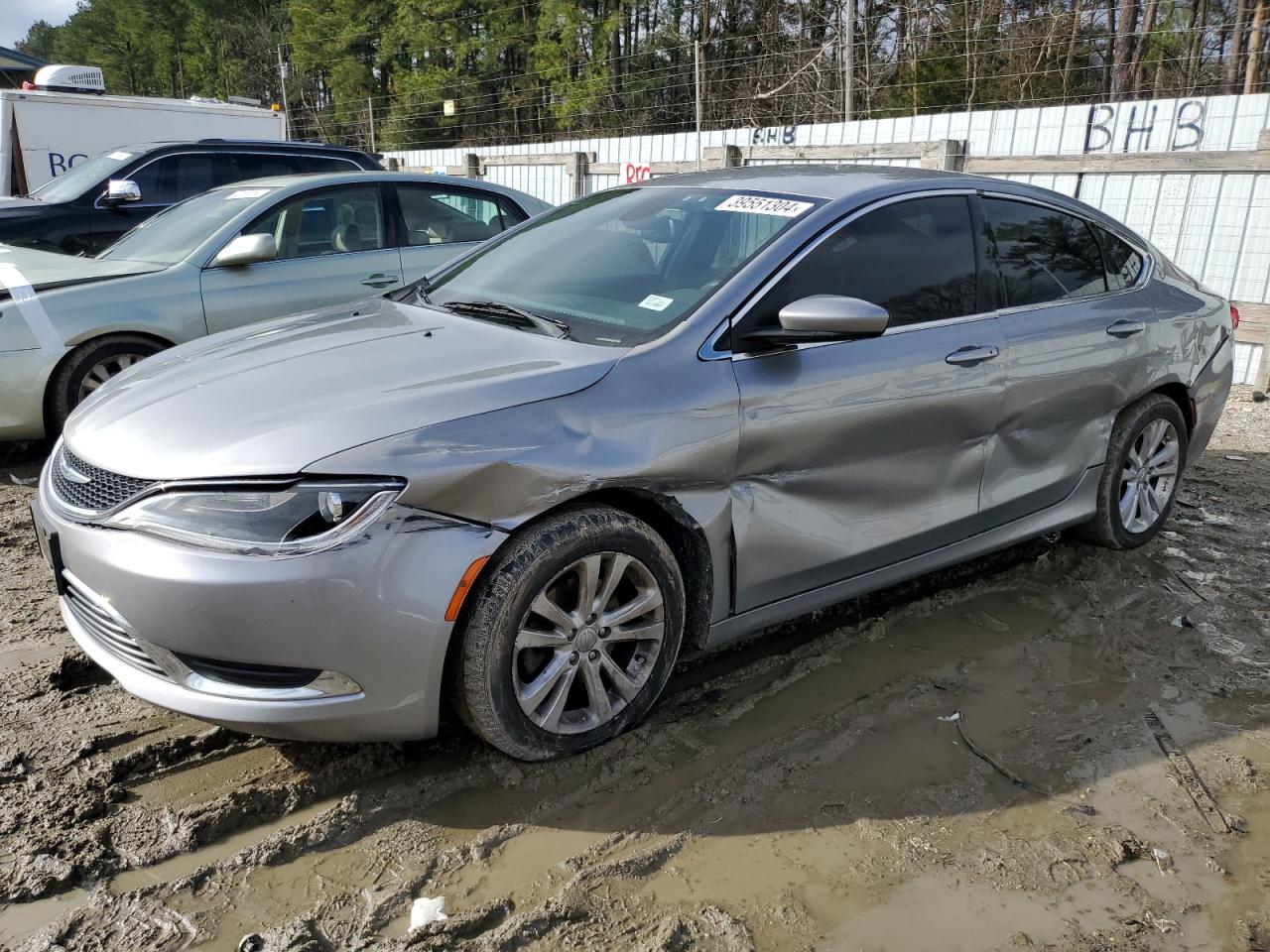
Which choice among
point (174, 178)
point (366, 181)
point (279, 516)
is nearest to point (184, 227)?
point (366, 181)

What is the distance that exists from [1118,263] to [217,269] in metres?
4.82

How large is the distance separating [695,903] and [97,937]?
4.41 ft

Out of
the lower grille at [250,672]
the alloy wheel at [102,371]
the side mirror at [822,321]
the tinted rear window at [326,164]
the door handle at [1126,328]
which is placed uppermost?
the tinted rear window at [326,164]

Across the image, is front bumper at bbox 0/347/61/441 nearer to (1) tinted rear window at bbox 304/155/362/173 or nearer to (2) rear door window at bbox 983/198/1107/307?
(1) tinted rear window at bbox 304/155/362/173

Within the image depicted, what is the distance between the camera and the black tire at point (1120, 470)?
4.43m

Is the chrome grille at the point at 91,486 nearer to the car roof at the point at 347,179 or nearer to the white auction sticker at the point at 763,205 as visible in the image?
the white auction sticker at the point at 763,205

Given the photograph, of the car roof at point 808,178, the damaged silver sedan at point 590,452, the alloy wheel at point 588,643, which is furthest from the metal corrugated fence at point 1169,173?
the alloy wheel at point 588,643

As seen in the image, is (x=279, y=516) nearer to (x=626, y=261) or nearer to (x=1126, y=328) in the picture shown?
(x=626, y=261)

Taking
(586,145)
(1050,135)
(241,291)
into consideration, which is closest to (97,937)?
(241,291)

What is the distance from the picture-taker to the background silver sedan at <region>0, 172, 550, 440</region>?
5.30 meters

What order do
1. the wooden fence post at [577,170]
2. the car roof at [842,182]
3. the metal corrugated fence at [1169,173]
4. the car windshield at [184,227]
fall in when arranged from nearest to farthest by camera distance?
the car roof at [842,182] → the car windshield at [184,227] → the metal corrugated fence at [1169,173] → the wooden fence post at [577,170]

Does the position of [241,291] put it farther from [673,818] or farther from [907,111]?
[907,111]

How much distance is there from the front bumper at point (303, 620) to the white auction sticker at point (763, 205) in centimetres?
160

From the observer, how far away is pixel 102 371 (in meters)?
5.49
